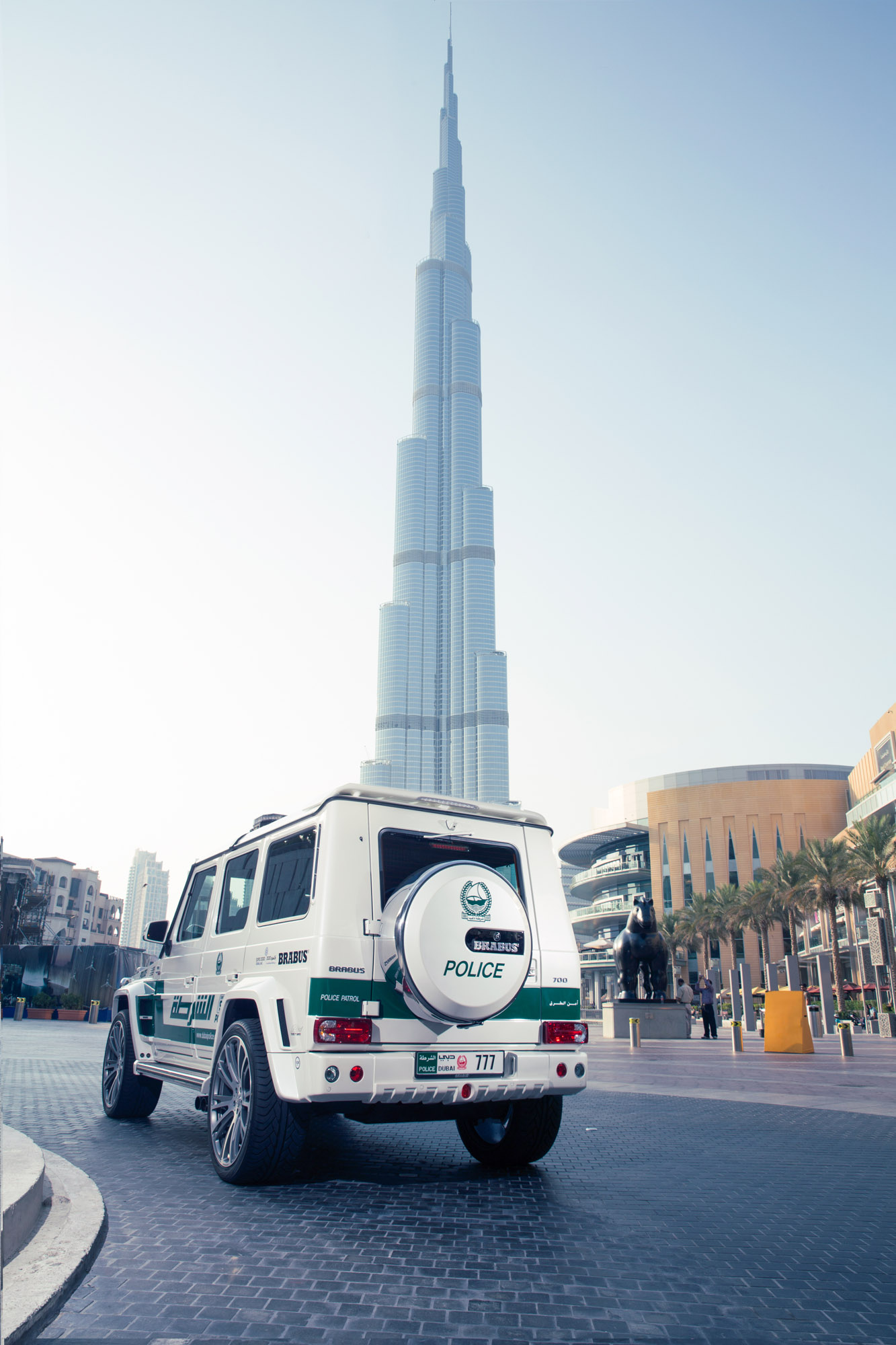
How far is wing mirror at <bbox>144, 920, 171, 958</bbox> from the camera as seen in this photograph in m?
8.59

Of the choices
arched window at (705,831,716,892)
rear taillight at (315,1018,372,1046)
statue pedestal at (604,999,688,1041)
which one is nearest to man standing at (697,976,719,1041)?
statue pedestal at (604,999,688,1041)

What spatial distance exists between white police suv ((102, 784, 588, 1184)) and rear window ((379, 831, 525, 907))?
0.04 feet

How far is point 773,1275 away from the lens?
→ 14.0 ft

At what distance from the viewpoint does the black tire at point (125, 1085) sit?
8828mm

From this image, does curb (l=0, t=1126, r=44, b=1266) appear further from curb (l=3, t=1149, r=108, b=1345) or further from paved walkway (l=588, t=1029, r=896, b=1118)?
paved walkway (l=588, t=1029, r=896, b=1118)

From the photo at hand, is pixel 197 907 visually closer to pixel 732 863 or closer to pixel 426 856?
pixel 426 856

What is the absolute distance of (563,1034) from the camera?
626 cm

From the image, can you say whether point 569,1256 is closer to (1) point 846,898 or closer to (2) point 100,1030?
(2) point 100,1030

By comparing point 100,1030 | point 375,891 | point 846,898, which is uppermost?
point 846,898

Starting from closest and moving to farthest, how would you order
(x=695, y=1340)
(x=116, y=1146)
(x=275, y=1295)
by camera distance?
(x=695, y=1340)
(x=275, y=1295)
(x=116, y=1146)

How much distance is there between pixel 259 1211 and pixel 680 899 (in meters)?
95.8

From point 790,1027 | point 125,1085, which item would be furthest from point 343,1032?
point 790,1027

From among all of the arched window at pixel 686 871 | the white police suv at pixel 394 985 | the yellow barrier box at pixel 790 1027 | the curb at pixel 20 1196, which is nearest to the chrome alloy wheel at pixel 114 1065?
the white police suv at pixel 394 985

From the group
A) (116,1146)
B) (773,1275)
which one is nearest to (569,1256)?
(773,1275)
